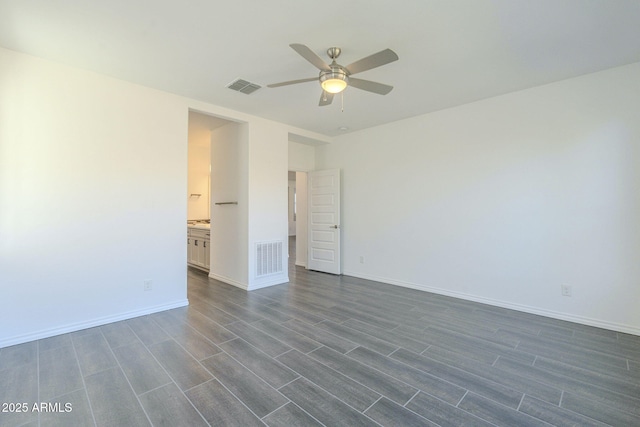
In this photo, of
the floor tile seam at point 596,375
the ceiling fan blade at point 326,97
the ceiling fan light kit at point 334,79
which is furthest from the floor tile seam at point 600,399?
the ceiling fan blade at point 326,97

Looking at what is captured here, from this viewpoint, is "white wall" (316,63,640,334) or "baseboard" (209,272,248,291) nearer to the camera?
"white wall" (316,63,640,334)

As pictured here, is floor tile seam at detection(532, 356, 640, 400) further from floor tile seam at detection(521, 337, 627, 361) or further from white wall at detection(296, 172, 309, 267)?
white wall at detection(296, 172, 309, 267)

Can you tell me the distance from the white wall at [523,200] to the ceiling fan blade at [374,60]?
239cm

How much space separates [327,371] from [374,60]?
252 centimetres

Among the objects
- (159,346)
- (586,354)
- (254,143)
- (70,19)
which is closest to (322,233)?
(254,143)

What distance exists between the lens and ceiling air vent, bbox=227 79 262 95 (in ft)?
11.0

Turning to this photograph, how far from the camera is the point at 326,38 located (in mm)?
2506

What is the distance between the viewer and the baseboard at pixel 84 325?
272 cm

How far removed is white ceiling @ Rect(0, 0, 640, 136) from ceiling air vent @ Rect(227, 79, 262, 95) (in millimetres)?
91

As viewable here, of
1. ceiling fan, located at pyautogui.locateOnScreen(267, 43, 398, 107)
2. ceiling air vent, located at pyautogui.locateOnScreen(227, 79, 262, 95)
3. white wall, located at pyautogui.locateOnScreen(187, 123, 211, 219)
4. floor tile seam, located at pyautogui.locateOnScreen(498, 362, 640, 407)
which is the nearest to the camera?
floor tile seam, located at pyautogui.locateOnScreen(498, 362, 640, 407)

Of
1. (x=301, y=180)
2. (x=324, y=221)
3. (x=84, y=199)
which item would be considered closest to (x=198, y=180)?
(x=301, y=180)

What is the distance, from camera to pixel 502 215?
3.82 m

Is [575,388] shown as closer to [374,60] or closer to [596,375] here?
[596,375]

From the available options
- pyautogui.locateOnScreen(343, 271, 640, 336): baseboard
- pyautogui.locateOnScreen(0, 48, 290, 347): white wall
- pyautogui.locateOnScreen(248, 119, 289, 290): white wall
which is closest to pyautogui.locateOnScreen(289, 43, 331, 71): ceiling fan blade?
pyautogui.locateOnScreen(0, 48, 290, 347): white wall
